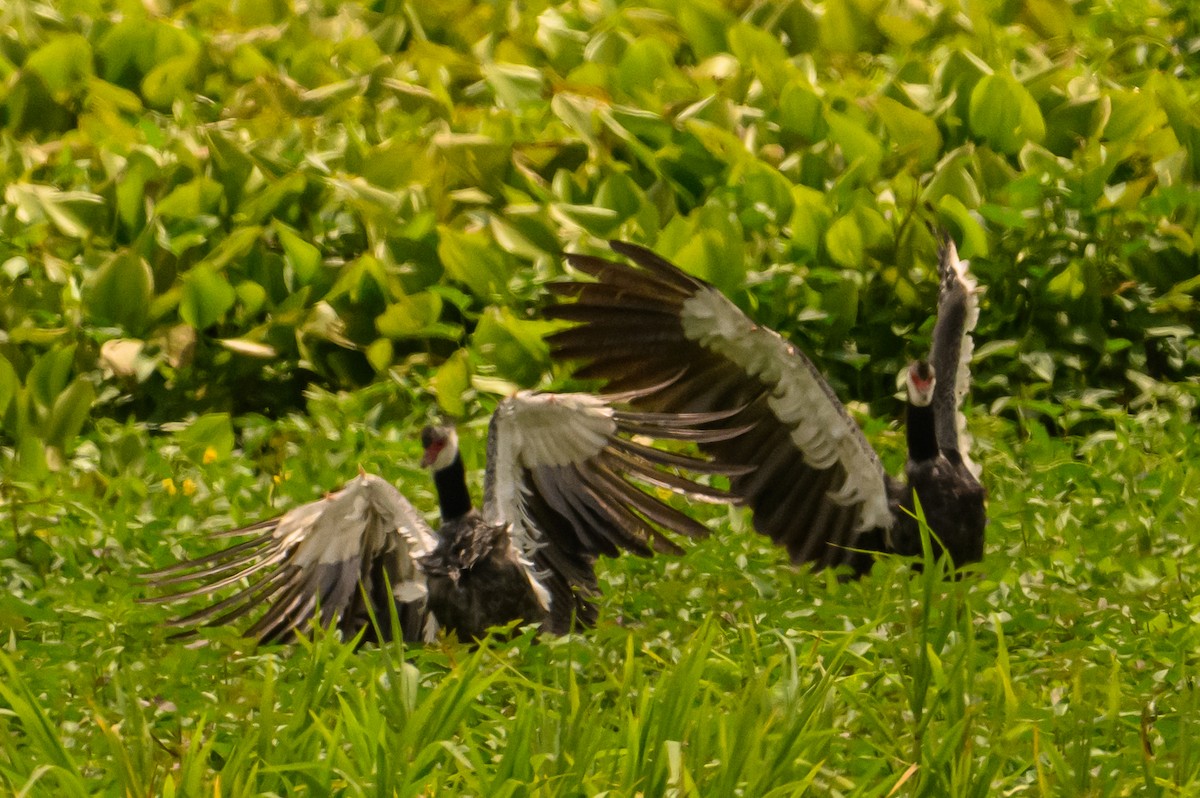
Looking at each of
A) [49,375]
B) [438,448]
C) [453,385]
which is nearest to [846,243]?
[453,385]

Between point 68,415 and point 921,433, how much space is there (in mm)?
2772

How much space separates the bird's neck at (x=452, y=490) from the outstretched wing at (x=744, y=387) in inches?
18.5

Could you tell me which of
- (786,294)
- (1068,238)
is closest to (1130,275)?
(1068,238)

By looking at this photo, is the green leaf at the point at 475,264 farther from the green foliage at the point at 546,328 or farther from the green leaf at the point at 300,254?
the green leaf at the point at 300,254

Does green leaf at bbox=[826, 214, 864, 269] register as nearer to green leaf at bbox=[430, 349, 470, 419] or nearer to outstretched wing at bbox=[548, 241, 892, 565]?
green leaf at bbox=[430, 349, 470, 419]

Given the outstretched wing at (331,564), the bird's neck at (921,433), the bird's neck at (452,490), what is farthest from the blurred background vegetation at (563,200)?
the bird's neck at (452,490)

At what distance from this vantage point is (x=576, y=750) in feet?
10.2

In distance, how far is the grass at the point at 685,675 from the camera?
307 cm

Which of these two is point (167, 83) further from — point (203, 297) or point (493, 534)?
point (493, 534)

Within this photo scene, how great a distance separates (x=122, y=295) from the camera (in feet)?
20.9

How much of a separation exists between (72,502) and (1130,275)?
3549mm

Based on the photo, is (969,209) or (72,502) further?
(969,209)

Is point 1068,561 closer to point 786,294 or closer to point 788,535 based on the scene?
point 788,535

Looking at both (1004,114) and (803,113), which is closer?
(1004,114)
